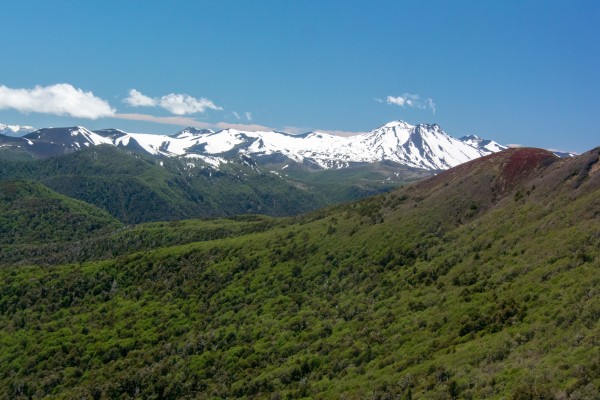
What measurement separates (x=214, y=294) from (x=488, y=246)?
59598 mm

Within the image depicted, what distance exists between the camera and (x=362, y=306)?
78750mm

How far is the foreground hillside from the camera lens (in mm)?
45781

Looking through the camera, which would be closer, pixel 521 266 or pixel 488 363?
pixel 488 363

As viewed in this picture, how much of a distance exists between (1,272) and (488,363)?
150 metres

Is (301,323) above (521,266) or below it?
below

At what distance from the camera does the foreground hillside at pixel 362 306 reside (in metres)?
45.8

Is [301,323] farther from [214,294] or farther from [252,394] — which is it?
[214,294]

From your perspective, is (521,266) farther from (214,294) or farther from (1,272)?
(1,272)

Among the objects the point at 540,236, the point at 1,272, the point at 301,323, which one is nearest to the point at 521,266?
the point at 540,236

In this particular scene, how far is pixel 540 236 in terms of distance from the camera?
68062 millimetres

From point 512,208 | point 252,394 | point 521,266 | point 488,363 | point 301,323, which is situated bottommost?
point 252,394

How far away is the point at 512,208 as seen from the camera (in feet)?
281

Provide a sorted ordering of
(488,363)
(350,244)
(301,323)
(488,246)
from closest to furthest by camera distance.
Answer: (488,363) < (488,246) < (301,323) < (350,244)

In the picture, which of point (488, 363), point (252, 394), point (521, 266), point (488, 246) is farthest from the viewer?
point (488, 246)
